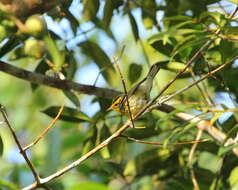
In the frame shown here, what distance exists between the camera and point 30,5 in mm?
1729

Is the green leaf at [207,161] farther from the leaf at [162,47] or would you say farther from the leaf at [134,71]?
the leaf at [162,47]

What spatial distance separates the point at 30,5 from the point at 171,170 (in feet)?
4.05

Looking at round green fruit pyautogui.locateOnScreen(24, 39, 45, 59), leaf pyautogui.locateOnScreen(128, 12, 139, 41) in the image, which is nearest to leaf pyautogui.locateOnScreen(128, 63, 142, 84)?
leaf pyautogui.locateOnScreen(128, 12, 139, 41)

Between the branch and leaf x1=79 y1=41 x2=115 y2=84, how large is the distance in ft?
0.84

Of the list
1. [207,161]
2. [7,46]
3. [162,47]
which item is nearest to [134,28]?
[162,47]

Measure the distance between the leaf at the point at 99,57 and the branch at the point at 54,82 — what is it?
256mm

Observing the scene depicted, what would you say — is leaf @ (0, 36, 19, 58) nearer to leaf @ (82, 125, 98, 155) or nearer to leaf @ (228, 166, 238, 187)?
leaf @ (82, 125, 98, 155)

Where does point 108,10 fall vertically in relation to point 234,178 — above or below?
above

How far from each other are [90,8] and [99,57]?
1.09ft

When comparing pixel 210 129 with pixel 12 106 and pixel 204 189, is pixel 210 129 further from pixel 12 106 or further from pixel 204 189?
pixel 12 106

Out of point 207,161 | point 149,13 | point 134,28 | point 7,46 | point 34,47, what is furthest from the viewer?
point 207,161

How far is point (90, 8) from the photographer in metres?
2.22

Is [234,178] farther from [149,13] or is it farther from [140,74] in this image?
[149,13]

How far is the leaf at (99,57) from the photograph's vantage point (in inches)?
97.6
